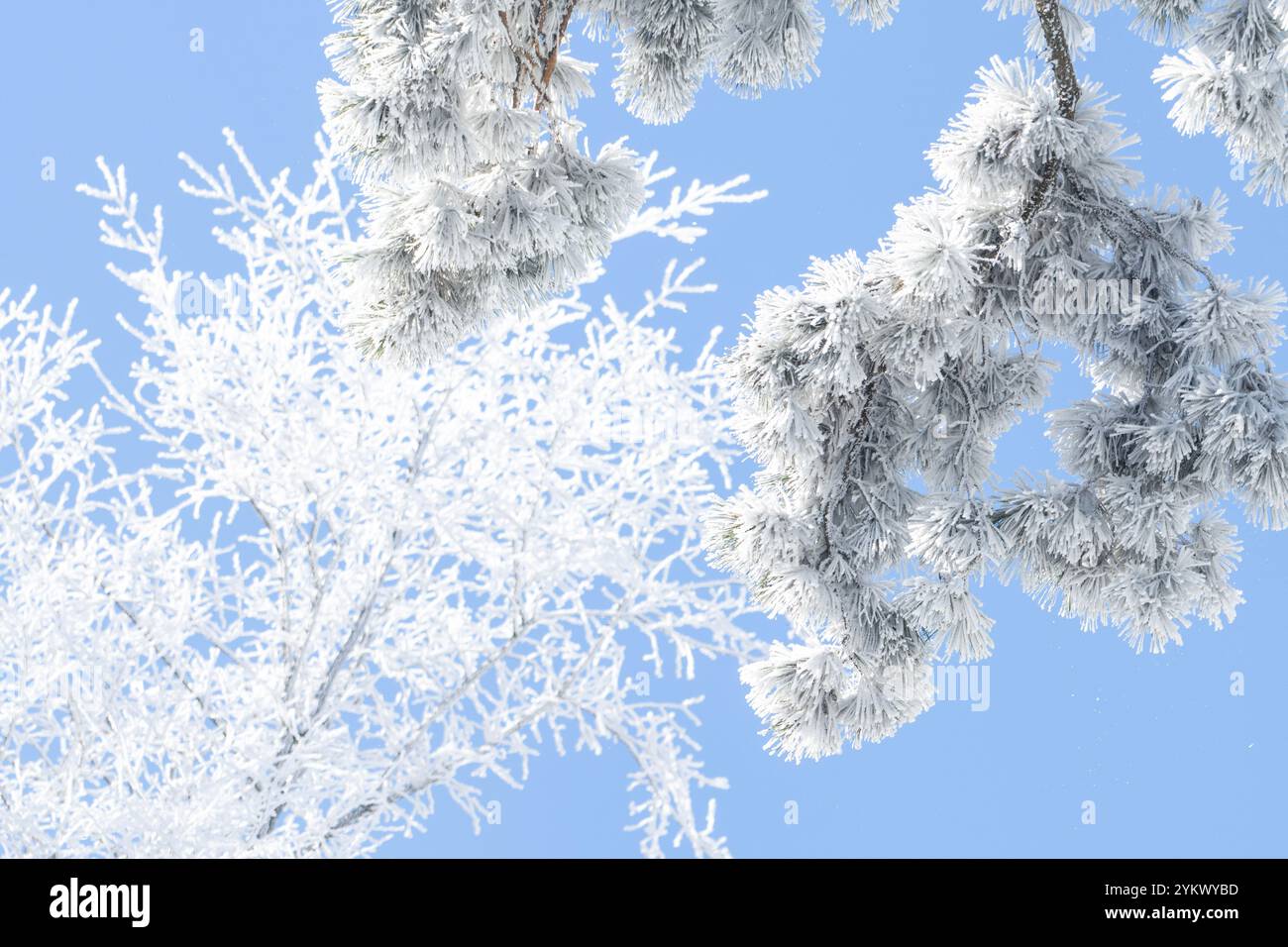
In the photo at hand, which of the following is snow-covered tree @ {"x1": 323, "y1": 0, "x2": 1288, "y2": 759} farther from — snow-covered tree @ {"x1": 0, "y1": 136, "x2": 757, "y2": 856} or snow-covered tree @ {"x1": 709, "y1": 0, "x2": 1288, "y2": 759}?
snow-covered tree @ {"x1": 0, "y1": 136, "x2": 757, "y2": 856}

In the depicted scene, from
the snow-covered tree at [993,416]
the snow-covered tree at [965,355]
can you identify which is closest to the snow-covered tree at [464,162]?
the snow-covered tree at [965,355]

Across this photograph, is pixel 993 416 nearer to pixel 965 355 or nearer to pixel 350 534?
pixel 965 355

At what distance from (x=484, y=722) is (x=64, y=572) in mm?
1771

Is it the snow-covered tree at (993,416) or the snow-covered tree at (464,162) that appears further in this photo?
the snow-covered tree at (464,162)

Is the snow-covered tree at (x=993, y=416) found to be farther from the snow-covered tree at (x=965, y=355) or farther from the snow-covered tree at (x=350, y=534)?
the snow-covered tree at (x=350, y=534)

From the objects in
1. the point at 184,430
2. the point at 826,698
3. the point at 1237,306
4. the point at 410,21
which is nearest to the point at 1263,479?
the point at 1237,306

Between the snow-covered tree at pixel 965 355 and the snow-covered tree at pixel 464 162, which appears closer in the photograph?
the snow-covered tree at pixel 965 355

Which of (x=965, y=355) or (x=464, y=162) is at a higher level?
(x=464, y=162)

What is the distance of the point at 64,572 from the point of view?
455cm

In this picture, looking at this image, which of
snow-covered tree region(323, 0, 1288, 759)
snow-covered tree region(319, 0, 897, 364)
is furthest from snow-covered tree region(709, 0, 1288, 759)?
snow-covered tree region(319, 0, 897, 364)

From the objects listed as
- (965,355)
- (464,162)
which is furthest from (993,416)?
(464,162)

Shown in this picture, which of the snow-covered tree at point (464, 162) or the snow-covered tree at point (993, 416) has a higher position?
the snow-covered tree at point (464, 162)

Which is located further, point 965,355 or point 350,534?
point 350,534

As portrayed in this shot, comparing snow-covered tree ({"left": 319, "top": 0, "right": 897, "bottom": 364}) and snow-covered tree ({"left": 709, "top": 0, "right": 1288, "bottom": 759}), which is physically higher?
snow-covered tree ({"left": 319, "top": 0, "right": 897, "bottom": 364})
